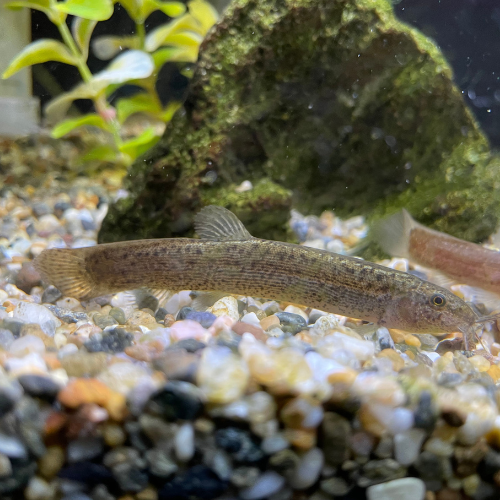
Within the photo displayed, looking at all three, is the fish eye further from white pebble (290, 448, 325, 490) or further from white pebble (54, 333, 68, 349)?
white pebble (54, 333, 68, 349)

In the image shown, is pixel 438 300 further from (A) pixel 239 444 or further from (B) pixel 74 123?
(B) pixel 74 123

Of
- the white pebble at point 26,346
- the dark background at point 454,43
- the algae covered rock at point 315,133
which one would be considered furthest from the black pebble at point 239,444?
the dark background at point 454,43

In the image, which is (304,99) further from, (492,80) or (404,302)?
(492,80)

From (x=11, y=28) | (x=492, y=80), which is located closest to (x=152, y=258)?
(x=11, y=28)

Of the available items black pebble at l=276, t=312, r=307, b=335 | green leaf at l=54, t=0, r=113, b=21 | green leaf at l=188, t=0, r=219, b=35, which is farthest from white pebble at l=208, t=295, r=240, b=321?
green leaf at l=188, t=0, r=219, b=35

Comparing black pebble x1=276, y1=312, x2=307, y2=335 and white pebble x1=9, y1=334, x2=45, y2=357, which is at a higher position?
white pebble x1=9, y1=334, x2=45, y2=357

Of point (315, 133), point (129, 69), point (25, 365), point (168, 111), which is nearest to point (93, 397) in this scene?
point (25, 365)
